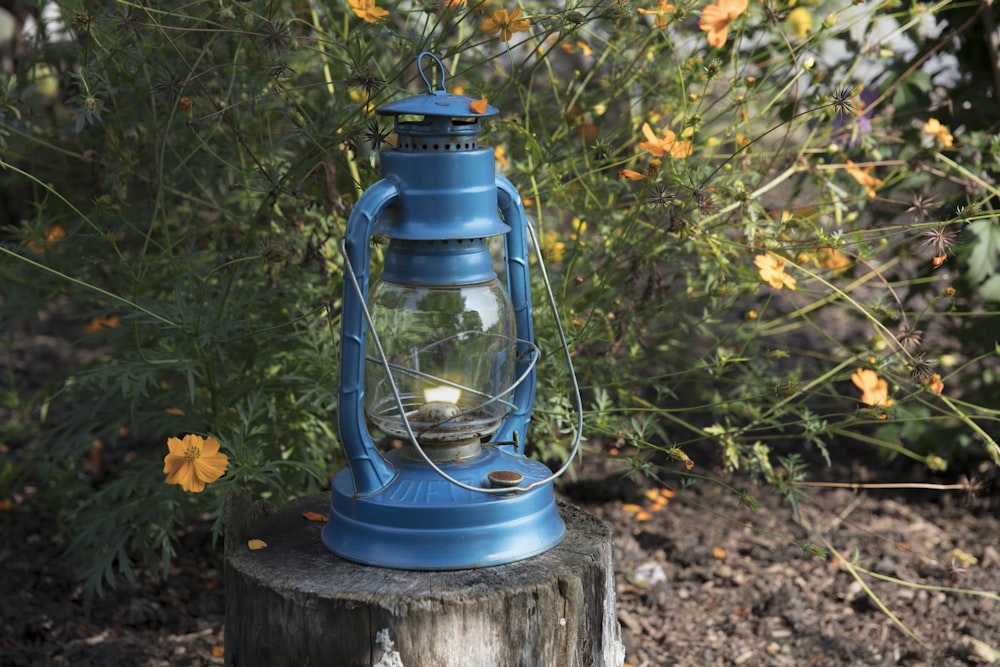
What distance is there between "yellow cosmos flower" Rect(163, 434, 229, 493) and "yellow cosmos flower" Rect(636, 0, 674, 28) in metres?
1.24

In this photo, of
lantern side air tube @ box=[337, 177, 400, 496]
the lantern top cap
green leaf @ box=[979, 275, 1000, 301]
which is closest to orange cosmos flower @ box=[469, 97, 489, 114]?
the lantern top cap

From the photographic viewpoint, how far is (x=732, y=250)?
109 inches

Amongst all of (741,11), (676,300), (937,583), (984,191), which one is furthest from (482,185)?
(937,583)

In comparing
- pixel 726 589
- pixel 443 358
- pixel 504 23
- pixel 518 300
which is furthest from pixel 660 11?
pixel 726 589

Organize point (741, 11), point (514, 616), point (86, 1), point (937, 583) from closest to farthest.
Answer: point (514, 616) < point (741, 11) < point (86, 1) < point (937, 583)

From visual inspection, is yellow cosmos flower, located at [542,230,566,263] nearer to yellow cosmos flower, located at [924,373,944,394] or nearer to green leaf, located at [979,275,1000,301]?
yellow cosmos flower, located at [924,373,944,394]

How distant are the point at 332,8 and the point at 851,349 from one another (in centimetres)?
181

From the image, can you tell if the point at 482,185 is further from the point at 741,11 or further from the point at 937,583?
the point at 937,583

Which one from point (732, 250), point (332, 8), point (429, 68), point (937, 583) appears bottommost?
point (937, 583)

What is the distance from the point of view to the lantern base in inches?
75.7

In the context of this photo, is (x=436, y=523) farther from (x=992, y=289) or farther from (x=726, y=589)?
(x=992, y=289)

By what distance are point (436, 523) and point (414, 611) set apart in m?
0.16

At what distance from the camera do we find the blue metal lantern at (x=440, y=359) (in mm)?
1872

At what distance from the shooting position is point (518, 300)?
83.9 inches
